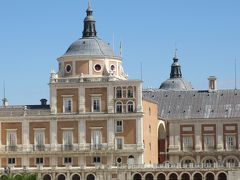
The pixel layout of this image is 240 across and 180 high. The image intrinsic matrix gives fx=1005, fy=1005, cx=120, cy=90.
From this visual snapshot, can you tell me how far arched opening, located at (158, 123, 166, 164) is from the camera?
134375 millimetres

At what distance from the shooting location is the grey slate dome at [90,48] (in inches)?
4875

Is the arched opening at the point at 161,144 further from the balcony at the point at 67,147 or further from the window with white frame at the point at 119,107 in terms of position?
the balcony at the point at 67,147

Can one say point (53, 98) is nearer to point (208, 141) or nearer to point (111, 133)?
point (111, 133)

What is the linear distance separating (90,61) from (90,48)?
1.99 meters

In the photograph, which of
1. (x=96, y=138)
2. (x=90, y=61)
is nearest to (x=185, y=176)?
(x=96, y=138)

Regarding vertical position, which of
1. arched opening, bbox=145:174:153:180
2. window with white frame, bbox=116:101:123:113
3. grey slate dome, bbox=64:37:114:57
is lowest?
arched opening, bbox=145:174:153:180

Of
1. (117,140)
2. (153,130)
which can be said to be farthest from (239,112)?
(117,140)

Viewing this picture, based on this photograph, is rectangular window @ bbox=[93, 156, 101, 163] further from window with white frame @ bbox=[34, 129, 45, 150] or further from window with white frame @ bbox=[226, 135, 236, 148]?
window with white frame @ bbox=[226, 135, 236, 148]

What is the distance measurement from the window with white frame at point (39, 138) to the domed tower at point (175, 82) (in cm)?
4087

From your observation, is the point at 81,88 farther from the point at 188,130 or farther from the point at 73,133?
the point at 188,130

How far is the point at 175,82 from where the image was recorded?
530 ft

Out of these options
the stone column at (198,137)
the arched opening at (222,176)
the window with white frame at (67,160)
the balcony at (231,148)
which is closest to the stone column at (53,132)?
the window with white frame at (67,160)

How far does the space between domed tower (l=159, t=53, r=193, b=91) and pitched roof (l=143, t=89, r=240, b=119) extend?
19.3 metres

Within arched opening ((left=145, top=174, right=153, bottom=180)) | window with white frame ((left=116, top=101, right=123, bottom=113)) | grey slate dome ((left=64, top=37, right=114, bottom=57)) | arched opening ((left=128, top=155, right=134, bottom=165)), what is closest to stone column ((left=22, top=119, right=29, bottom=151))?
grey slate dome ((left=64, top=37, right=114, bottom=57))
